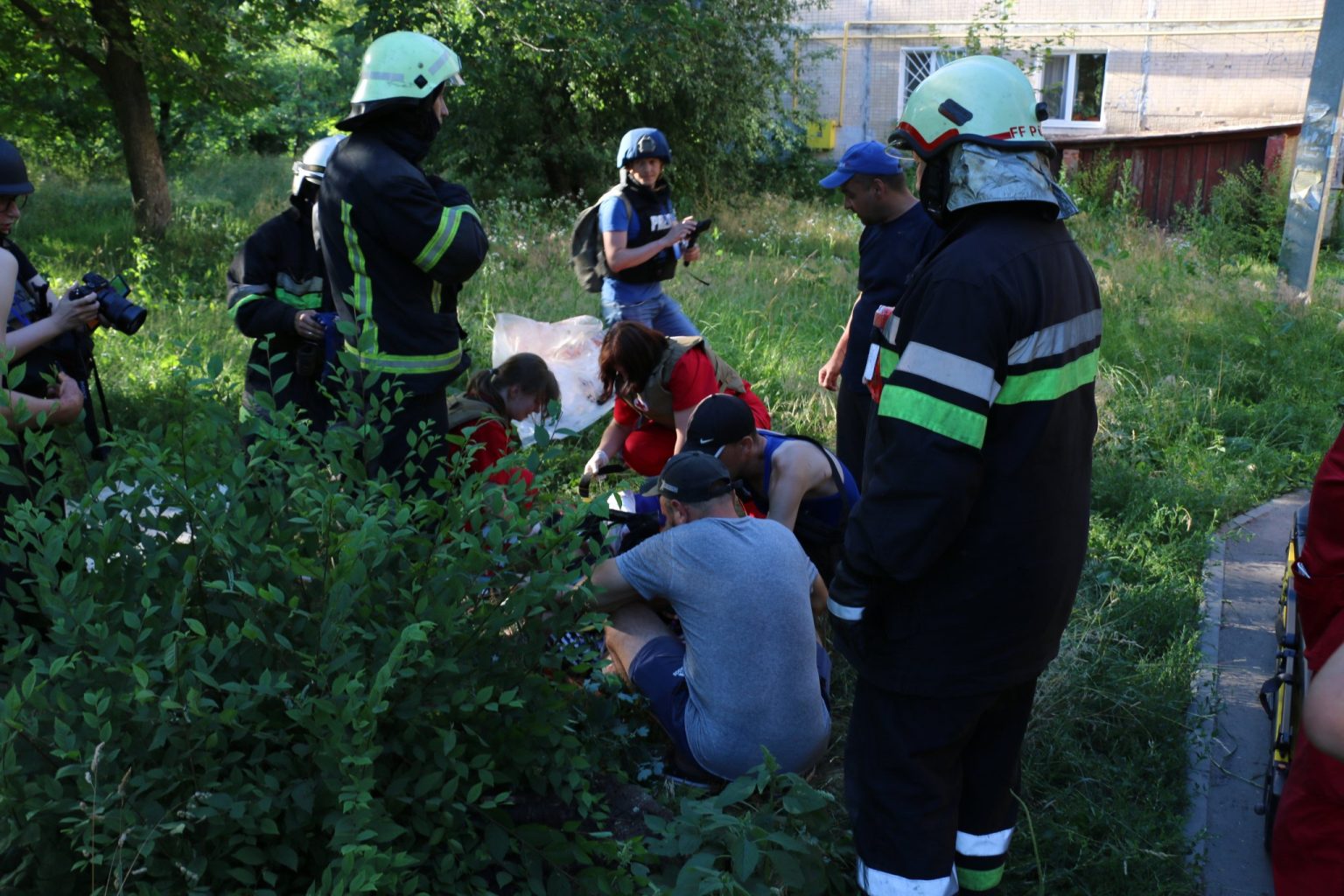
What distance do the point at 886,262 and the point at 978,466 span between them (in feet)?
7.46

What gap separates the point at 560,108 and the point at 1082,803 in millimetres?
13311

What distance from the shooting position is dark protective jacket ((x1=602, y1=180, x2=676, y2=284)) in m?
6.00

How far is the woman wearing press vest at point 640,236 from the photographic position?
5.91 metres

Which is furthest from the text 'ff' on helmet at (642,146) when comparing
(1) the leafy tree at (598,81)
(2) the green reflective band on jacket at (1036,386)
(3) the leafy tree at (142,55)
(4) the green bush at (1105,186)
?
(4) the green bush at (1105,186)

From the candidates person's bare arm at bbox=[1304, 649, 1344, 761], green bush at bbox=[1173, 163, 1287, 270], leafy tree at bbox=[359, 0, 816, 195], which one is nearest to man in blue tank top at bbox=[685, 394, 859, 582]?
person's bare arm at bbox=[1304, 649, 1344, 761]

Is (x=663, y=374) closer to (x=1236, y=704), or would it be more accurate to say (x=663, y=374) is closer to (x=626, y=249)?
(x=626, y=249)

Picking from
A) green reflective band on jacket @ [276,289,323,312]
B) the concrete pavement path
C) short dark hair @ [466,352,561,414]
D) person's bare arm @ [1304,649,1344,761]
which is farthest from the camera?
short dark hair @ [466,352,561,414]

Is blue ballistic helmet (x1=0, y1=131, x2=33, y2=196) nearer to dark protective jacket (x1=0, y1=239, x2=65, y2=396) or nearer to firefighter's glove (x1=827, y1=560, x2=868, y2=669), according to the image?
dark protective jacket (x1=0, y1=239, x2=65, y2=396)

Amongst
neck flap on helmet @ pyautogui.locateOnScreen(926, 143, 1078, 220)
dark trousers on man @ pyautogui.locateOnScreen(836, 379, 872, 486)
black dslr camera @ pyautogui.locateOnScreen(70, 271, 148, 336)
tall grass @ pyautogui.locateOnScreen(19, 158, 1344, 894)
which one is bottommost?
tall grass @ pyautogui.locateOnScreen(19, 158, 1344, 894)

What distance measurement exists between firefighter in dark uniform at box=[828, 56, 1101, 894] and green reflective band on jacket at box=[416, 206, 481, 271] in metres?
1.56

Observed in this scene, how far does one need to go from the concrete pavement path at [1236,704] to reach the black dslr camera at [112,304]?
364 cm

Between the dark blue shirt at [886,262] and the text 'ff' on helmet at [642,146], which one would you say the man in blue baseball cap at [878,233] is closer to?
the dark blue shirt at [886,262]

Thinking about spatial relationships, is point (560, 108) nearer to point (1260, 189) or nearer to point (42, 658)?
point (1260, 189)

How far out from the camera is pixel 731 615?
10.3 feet
